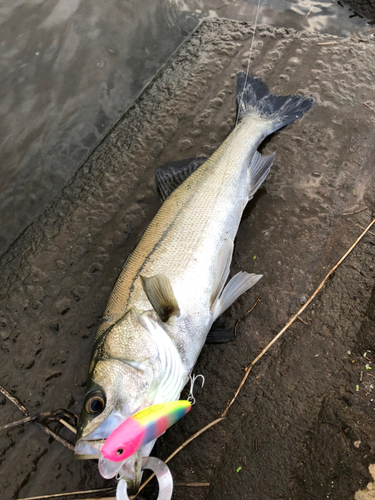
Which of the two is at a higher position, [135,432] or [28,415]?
[135,432]

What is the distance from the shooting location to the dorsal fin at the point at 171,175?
9.59ft

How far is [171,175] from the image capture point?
2.96 m

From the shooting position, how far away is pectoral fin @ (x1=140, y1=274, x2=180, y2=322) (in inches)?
87.4

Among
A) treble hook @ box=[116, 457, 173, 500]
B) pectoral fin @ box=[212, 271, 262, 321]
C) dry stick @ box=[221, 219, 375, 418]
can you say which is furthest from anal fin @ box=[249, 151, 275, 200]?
treble hook @ box=[116, 457, 173, 500]

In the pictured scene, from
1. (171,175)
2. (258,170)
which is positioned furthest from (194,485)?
(258,170)

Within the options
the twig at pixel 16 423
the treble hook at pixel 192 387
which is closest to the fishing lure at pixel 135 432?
the treble hook at pixel 192 387

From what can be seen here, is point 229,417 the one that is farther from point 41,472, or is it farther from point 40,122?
point 40,122

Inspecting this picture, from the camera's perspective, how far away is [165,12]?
3.90 m

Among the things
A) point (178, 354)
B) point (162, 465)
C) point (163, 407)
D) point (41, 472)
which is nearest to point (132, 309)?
point (178, 354)

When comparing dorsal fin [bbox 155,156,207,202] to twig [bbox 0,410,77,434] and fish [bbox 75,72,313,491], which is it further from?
twig [bbox 0,410,77,434]

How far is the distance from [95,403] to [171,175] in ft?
5.97

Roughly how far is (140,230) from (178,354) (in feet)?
4.12

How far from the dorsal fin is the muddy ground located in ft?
1.00

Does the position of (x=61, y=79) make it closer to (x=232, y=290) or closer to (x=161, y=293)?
(x=161, y=293)
